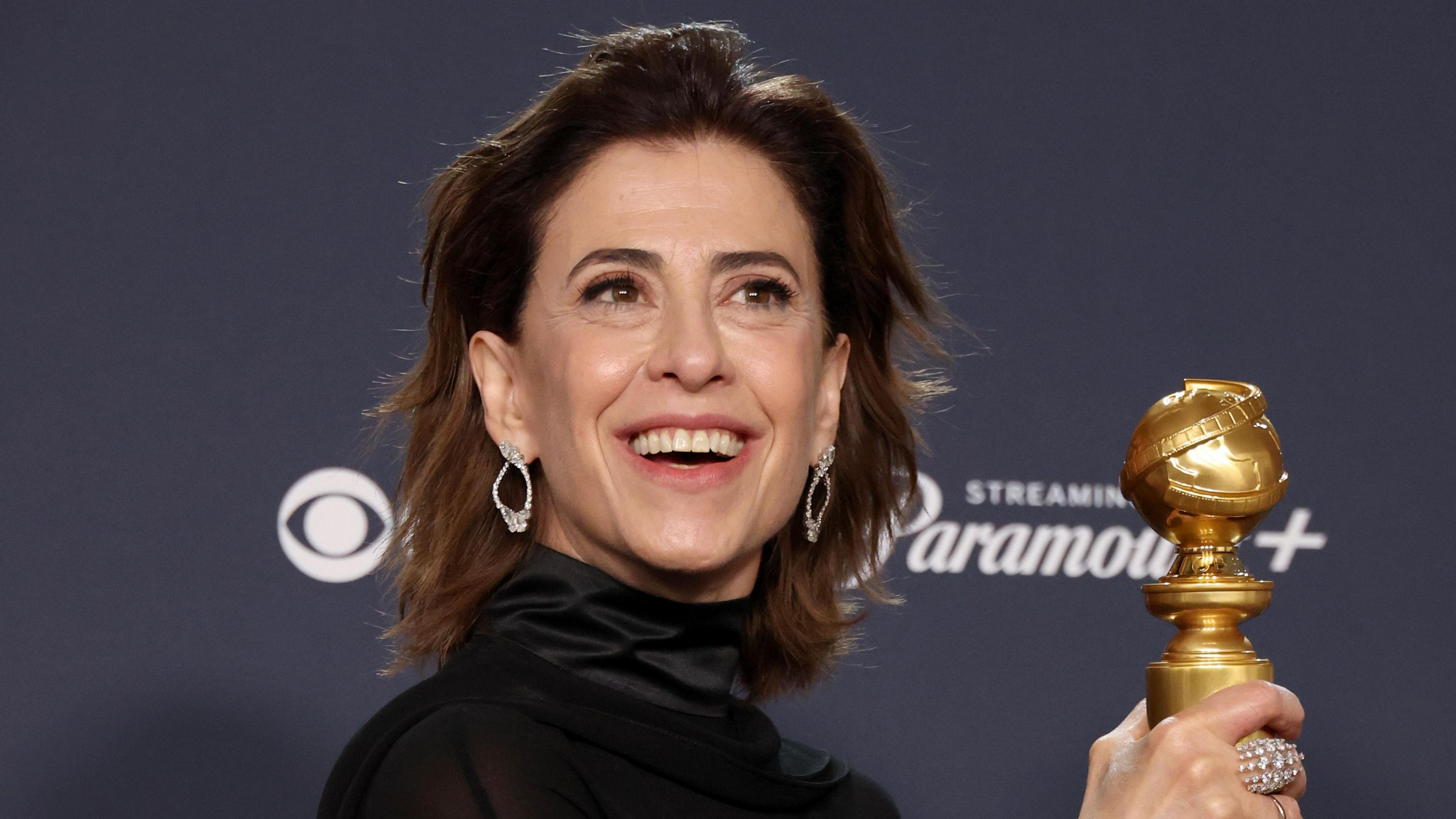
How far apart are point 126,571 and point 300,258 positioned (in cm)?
53

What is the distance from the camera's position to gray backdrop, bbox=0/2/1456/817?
89.3 inches

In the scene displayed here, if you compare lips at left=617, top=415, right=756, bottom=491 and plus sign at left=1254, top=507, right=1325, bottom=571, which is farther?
plus sign at left=1254, top=507, right=1325, bottom=571

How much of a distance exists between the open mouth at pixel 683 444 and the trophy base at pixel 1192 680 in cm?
41

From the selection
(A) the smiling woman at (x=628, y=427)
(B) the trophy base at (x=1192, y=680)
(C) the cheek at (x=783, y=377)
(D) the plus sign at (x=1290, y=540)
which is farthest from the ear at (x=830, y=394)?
(D) the plus sign at (x=1290, y=540)

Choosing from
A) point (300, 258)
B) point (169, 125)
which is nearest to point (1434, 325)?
point (300, 258)

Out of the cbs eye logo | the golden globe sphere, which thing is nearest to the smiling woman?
the golden globe sphere

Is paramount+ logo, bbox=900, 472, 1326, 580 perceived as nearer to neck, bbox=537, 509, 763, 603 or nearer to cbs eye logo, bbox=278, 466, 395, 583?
cbs eye logo, bbox=278, 466, 395, 583

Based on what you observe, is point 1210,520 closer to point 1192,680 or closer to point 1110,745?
point 1192,680

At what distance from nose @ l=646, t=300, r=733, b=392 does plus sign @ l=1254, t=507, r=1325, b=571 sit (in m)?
1.48

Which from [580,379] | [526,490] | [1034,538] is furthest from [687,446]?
[1034,538]

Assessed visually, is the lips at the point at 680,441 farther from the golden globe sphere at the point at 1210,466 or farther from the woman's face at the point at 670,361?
the golden globe sphere at the point at 1210,466

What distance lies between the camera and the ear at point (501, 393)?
1466 millimetres

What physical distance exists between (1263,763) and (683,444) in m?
0.53

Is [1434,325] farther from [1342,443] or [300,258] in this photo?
[300,258]
